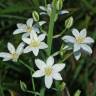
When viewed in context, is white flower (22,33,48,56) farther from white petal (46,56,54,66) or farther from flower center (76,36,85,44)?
flower center (76,36,85,44)

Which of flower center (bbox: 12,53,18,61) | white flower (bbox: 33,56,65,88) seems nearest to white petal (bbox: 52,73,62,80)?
white flower (bbox: 33,56,65,88)

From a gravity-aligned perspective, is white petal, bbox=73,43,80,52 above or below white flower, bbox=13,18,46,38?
below

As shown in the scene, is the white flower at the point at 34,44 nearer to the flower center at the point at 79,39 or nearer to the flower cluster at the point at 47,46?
the flower cluster at the point at 47,46

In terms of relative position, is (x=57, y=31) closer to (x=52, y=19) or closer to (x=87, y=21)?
(x=87, y=21)

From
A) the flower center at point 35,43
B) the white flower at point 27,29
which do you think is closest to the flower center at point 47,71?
the flower center at point 35,43

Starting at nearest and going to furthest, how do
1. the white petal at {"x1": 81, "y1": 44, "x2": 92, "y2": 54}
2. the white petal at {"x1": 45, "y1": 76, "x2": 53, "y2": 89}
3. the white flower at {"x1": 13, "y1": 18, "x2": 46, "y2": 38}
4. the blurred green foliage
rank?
the white petal at {"x1": 45, "y1": 76, "x2": 53, "y2": 89}, the white petal at {"x1": 81, "y1": 44, "x2": 92, "y2": 54}, the white flower at {"x1": 13, "y1": 18, "x2": 46, "y2": 38}, the blurred green foliage

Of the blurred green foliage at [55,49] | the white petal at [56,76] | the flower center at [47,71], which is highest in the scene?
the flower center at [47,71]

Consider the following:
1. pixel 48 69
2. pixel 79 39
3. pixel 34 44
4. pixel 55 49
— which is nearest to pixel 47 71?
pixel 48 69

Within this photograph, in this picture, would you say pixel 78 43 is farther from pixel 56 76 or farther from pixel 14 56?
pixel 14 56

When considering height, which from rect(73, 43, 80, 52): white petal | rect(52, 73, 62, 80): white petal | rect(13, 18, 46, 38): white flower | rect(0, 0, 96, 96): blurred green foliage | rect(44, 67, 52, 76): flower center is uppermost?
rect(13, 18, 46, 38): white flower
